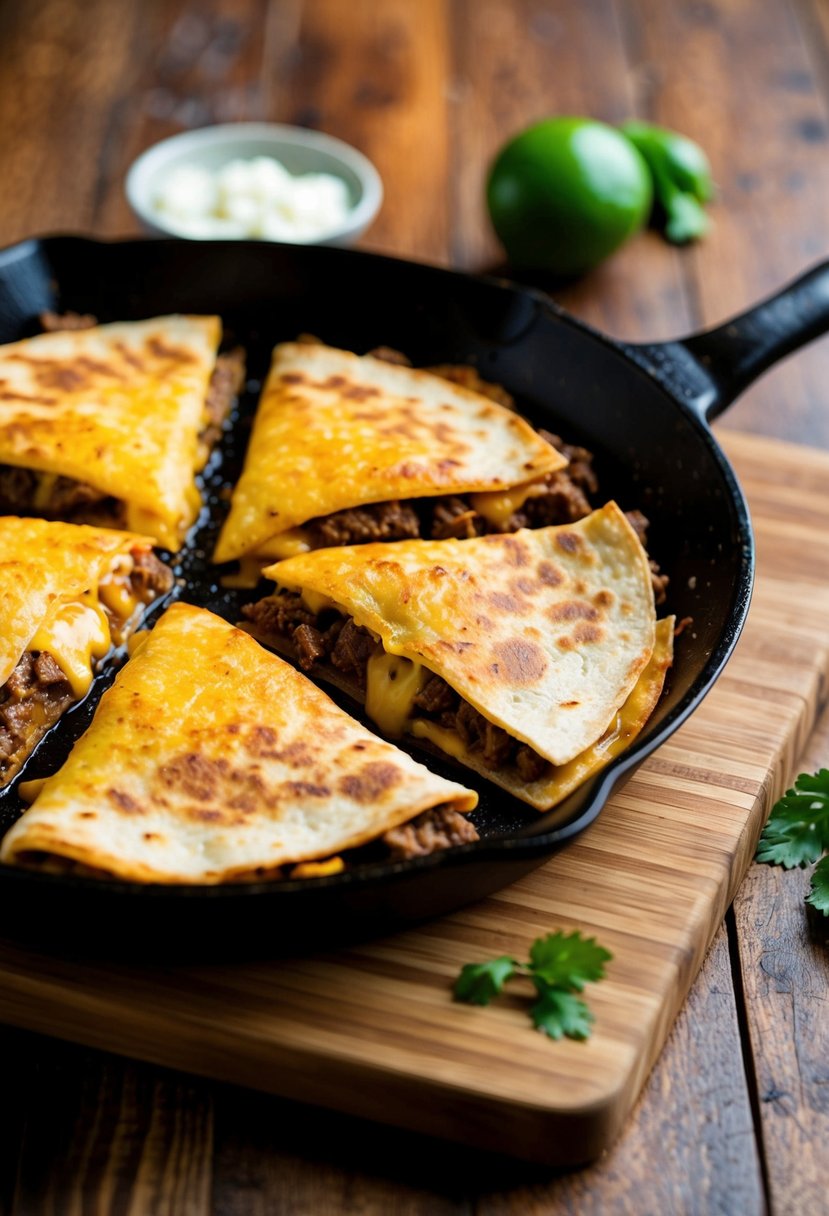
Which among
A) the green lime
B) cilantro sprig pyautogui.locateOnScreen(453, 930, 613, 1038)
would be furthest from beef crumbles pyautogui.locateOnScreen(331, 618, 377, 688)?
the green lime

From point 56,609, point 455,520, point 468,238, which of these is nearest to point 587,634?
point 455,520

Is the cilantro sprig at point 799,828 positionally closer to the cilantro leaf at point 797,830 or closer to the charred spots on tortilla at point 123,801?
the cilantro leaf at point 797,830

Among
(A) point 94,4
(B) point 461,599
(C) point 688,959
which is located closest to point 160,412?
(B) point 461,599

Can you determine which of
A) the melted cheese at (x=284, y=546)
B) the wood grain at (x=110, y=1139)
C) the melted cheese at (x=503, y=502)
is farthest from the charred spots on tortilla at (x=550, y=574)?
the wood grain at (x=110, y=1139)

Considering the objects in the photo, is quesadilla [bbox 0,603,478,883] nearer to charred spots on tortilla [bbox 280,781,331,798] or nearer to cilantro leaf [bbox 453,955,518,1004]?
charred spots on tortilla [bbox 280,781,331,798]

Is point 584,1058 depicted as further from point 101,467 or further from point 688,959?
point 101,467

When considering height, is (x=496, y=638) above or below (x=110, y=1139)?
above

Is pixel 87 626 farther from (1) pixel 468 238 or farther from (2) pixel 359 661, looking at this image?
(1) pixel 468 238
